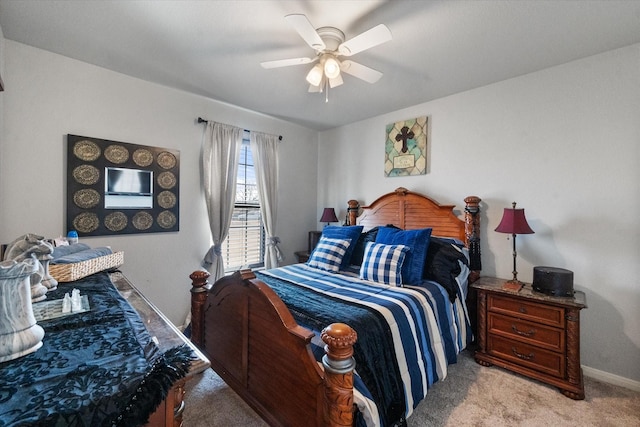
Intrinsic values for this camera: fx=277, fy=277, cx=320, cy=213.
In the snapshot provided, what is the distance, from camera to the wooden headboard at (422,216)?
8.95ft

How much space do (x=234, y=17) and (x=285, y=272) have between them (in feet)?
6.66

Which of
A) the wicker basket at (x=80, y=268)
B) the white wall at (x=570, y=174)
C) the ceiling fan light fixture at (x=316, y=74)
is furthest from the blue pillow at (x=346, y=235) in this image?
the wicker basket at (x=80, y=268)

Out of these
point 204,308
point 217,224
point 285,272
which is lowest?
point 204,308

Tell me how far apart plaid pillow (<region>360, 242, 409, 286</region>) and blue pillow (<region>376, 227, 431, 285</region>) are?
3.4 inches

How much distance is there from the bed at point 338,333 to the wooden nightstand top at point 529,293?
141mm

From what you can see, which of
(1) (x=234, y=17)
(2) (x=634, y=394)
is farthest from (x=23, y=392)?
(2) (x=634, y=394)

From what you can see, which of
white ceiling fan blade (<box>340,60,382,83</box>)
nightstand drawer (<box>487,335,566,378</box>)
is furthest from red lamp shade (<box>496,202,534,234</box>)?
white ceiling fan blade (<box>340,60,382,83</box>)

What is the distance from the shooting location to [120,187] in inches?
102

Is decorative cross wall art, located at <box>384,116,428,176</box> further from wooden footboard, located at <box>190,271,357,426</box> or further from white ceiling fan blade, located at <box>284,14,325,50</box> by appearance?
wooden footboard, located at <box>190,271,357,426</box>

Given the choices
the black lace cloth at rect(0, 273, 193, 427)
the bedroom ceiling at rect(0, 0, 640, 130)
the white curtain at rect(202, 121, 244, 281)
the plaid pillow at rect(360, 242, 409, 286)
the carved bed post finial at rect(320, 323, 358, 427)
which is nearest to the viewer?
the black lace cloth at rect(0, 273, 193, 427)

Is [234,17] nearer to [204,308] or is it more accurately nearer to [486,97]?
[204,308]

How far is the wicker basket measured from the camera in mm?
1440

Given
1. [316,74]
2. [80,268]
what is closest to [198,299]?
[80,268]

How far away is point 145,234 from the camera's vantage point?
2.75 metres
